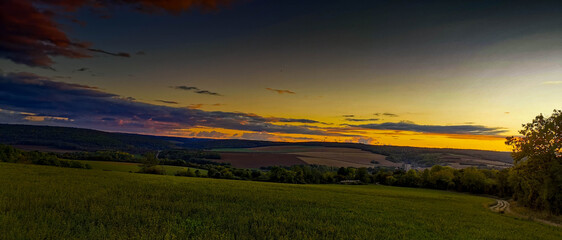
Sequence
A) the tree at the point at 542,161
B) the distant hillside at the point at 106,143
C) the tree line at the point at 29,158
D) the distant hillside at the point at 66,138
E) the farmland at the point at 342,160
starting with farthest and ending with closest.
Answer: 1. the distant hillside at the point at 106,143
2. the distant hillside at the point at 66,138
3. the farmland at the point at 342,160
4. the tree line at the point at 29,158
5. the tree at the point at 542,161

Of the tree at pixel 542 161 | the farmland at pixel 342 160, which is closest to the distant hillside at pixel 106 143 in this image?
the farmland at pixel 342 160

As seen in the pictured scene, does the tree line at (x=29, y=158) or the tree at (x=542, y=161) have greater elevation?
the tree at (x=542, y=161)

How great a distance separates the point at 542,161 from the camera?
35.4 metres

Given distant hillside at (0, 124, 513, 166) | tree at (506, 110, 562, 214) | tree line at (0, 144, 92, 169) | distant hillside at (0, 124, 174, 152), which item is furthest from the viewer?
distant hillside at (0, 124, 513, 166)

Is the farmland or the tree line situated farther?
the farmland

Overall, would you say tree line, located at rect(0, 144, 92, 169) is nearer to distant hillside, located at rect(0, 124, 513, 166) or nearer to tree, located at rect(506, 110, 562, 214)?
distant hillside, located at rect(0, 124, 513, 166)

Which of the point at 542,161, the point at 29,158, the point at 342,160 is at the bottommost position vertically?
the point at 342,160

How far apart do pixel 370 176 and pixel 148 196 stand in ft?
340

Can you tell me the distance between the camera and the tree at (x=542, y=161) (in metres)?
34.4

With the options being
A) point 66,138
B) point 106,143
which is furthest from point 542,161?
point 66,138

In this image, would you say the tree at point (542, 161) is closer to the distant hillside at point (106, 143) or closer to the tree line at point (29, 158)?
the tree line at point (29, 158)

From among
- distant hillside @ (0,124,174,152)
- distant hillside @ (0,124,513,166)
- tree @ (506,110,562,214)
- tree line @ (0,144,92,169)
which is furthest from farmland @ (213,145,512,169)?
tree @ (506,110,562,214)

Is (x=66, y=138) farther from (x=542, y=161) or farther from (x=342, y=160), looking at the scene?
(x=542, y=161)

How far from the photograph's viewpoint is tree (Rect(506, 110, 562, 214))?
3437cm
